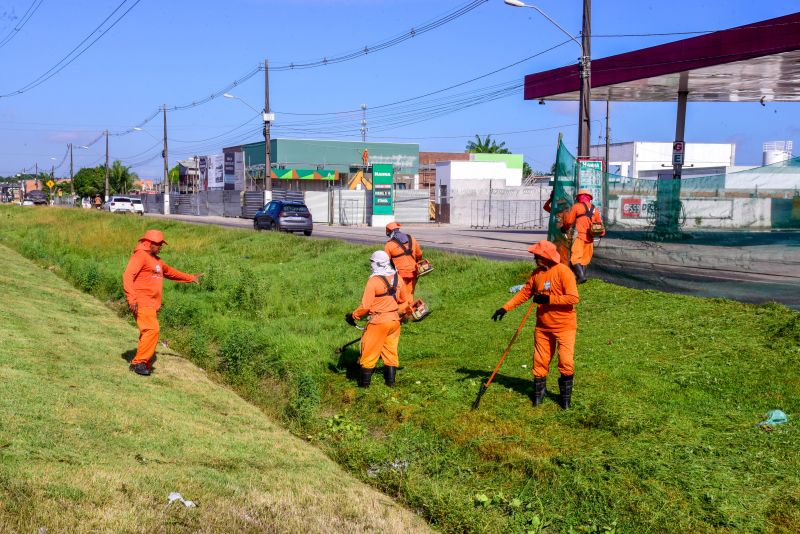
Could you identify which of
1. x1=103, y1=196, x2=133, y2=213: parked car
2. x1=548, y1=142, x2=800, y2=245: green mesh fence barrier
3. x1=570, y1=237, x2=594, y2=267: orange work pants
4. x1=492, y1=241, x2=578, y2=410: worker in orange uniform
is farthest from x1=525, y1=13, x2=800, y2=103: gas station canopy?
x1=103, y1=196, x2=133, y2=213: parked car

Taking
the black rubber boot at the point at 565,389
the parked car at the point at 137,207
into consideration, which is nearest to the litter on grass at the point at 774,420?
the black rubber boot at the point at 565,389

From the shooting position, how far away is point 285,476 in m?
6.63

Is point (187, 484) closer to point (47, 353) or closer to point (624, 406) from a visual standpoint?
point (624, 406)

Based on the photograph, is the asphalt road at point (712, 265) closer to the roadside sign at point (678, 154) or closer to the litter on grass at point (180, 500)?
the litter on grass at point (180, 500)

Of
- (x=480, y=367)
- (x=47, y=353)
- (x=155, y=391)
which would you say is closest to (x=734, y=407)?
(x=480, y=367)

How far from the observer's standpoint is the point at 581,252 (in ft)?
43.2

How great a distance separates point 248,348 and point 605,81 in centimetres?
2166

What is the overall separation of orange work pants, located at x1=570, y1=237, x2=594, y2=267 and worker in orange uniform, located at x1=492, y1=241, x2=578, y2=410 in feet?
18.1

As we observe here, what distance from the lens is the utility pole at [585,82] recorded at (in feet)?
61.9

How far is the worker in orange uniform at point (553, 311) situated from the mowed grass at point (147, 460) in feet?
6.81

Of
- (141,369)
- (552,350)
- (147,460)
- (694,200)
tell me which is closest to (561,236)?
(694,200)

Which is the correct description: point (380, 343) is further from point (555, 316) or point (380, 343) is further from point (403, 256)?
point (403, 256)

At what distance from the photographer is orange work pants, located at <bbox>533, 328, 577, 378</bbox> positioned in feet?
24.9

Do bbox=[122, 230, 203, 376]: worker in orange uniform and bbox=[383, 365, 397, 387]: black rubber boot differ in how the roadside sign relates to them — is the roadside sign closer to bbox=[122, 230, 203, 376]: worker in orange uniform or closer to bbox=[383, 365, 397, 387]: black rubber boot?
bbox=[383, 365, 397, 387]: black rubber boot
